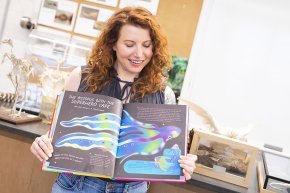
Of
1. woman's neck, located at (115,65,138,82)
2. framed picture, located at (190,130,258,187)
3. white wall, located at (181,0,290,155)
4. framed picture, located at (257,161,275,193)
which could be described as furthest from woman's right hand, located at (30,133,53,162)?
white wall, located at (181,0,290,155)

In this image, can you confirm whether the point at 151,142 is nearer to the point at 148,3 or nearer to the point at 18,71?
the point at 18,71

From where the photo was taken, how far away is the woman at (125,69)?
1.23m

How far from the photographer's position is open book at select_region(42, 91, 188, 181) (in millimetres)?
1069

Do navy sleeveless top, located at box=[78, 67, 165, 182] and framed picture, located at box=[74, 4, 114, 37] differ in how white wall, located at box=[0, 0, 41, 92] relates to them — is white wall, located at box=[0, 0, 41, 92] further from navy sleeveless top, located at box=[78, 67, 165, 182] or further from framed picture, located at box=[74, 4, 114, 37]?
navy sleeveless top, located at box=[78, 67, 165, 182]

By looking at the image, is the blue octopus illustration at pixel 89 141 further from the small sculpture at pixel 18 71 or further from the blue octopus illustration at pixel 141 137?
the small sculpture at pixel 18 71

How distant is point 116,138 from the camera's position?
1122 mm

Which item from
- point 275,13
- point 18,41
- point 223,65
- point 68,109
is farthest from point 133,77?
point 18,41

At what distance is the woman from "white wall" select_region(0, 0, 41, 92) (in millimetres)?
2027

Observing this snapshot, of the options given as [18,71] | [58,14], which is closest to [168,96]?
[18,71]

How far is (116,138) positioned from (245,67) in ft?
6.86

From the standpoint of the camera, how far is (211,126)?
1.60 m

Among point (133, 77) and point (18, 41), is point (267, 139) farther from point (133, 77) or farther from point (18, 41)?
point (18, 41)

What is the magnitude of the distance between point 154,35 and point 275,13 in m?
1.97

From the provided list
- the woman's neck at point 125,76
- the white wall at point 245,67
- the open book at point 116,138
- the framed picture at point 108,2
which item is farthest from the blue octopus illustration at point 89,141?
the framed picture at point 108,2
